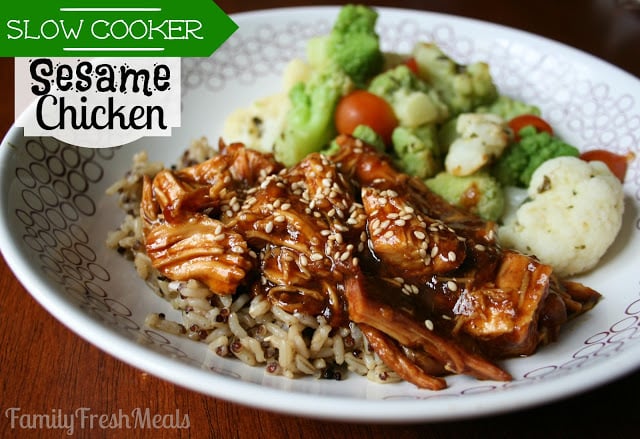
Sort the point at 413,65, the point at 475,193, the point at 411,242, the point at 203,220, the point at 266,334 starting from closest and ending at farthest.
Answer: the point at 411,242
the point at 266,334
the point at 203,220
the point at 475,193
the point at 413,65

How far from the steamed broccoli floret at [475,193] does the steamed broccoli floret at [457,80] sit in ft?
2.29

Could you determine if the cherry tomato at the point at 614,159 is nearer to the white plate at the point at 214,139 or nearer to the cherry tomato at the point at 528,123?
the white plate at the point at 214,139

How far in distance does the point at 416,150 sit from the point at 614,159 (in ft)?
3.91

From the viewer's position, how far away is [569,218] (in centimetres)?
298

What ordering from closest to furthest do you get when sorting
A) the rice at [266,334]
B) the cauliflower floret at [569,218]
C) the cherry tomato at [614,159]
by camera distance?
the rice at [266,334] → the cauliflower floret at [569,218] → the cherry tomato at [614,159]

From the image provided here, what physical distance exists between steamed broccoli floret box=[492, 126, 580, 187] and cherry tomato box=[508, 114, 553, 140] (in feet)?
0.54

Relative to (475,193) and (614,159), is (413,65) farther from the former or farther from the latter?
(614,159)

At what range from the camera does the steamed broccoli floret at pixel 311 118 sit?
11.8 feet

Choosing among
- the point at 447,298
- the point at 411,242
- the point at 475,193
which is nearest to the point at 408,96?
the point at 475,193

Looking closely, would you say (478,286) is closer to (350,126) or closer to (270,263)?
(270,263)

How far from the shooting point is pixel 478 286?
2.48 meters

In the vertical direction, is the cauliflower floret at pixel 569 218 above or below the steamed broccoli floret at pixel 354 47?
below

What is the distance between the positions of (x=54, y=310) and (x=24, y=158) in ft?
3.60

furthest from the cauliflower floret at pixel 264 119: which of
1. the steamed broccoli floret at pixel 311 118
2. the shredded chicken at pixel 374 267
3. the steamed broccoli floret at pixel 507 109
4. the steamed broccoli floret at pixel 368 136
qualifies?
the steamed broccoli floret at pixel 507 109
